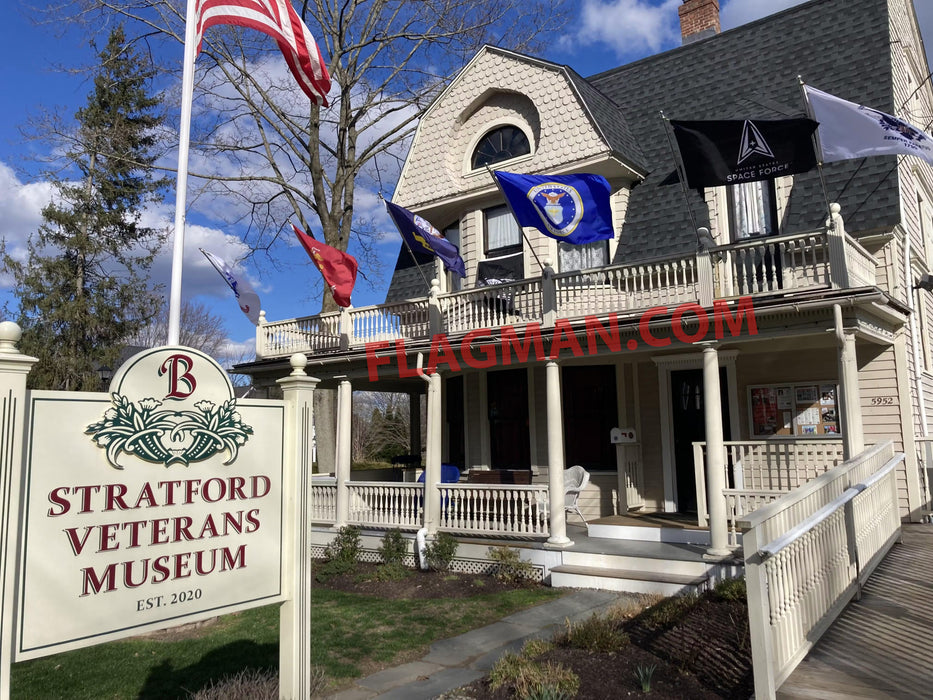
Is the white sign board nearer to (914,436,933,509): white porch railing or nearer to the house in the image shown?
the house

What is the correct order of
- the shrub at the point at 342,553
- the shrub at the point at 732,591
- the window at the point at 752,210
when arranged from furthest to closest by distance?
the window at the point at 752,210
the shrub at the point at 342,553
the shrub at the point at 732,591

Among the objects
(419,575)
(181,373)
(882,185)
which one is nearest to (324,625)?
(419,575)

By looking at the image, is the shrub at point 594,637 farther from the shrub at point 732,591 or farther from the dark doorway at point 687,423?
the dark doorway at point 687,423

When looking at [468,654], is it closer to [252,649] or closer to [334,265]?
[252,649]

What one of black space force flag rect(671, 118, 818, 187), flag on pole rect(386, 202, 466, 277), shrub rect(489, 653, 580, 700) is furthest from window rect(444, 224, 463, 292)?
shrub rect(489, 653, 580, 700)

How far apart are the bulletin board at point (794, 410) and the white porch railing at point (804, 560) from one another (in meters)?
3.55

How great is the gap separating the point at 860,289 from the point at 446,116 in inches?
376

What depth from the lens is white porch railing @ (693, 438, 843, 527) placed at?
9.28 metres

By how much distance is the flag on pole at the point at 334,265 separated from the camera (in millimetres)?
12891

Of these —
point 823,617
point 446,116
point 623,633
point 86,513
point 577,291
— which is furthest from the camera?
point 446,116

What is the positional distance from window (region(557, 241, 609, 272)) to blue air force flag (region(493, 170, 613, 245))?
258 centimetres

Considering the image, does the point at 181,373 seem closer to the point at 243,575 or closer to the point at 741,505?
the point at 243,575

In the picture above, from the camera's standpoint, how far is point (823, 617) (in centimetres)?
572

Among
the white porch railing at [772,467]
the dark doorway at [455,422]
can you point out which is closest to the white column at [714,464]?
the white porch railing at [772,467]
